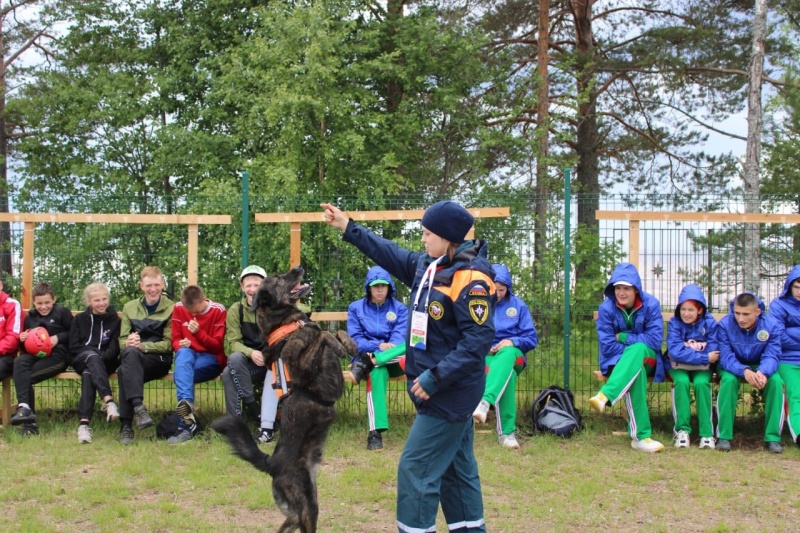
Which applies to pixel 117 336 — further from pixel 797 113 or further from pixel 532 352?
pixel 797 113

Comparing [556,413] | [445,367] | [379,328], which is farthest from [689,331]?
[445,367]

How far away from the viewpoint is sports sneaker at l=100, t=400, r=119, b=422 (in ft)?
21.1

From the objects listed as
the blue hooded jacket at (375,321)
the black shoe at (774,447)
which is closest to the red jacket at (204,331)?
the blue hooded jacket at (375,321)

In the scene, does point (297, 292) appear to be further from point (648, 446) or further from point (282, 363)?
point (648, 446)

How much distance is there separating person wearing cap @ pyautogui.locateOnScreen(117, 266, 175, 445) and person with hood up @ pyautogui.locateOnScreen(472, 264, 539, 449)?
2.96m

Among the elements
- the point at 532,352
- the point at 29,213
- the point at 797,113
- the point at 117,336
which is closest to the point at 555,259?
the point at 532,352

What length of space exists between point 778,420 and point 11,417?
689cm

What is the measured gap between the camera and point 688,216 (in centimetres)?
710

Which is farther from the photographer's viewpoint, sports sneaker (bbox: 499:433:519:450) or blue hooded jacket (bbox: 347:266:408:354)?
blue hooded jacket (bbox: 347:266:408:354)

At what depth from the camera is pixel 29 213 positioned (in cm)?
738

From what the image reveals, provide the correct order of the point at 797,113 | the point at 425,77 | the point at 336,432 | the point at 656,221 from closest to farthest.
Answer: the point at 336,432
the point at 656,221
the point at 797,113
the point at 425,77

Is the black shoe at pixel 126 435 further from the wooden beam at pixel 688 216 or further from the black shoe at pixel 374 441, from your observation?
the wooden beam at pixel 688 216

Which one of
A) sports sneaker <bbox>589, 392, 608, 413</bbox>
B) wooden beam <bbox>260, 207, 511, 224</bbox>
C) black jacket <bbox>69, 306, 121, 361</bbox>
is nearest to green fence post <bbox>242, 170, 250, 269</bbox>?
wooden beam <bbox>260, 207, 511, 224</bbox>

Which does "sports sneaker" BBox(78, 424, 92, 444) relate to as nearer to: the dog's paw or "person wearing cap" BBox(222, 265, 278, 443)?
"person wearing cap" BBox(222, 265, 278, 443)
